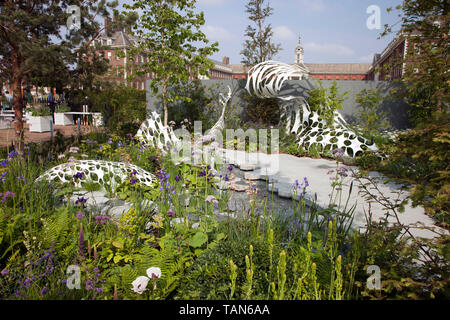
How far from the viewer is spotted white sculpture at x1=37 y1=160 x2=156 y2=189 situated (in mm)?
3572

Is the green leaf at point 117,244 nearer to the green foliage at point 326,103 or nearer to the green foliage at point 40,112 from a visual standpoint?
the green foliage at point 326,103

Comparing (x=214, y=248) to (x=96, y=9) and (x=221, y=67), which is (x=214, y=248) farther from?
(x=221, y=67)

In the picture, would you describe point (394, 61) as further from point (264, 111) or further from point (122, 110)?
point (122, 110)

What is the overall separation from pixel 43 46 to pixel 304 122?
6.66m

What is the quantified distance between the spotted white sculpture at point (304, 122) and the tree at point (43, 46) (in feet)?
15.3

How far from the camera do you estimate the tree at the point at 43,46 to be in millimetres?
3846

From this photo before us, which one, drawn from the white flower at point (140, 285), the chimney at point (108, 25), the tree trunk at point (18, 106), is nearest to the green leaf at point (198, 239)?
the white flower at point (140, 285)

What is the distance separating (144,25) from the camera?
8562 mm

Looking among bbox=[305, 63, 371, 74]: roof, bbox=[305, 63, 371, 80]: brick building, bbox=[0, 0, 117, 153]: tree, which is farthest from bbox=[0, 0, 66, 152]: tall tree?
bbox=[305, 63, 371, 74]: roof

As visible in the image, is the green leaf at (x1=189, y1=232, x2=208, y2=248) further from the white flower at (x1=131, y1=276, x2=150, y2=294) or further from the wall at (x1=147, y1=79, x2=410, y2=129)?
the wall at (x1=147, y1=79, x2=410, y2=129)

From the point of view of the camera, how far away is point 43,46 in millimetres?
4094

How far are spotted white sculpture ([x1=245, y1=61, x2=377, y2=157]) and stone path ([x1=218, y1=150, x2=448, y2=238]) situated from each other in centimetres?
62

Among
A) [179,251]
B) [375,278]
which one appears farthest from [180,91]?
[375,278]

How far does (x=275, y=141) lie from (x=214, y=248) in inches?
251
